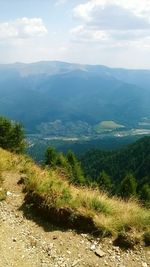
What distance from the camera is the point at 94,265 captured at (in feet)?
38.6

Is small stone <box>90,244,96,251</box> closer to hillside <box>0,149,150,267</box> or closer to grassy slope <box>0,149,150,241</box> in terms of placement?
hillside <box>0,149,150,267</box>

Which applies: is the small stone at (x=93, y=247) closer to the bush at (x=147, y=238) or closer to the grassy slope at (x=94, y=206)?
the grassy slope at (x=94, y=206)

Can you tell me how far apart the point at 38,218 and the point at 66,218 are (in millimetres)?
1188

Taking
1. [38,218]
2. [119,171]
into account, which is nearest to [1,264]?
[38,218]

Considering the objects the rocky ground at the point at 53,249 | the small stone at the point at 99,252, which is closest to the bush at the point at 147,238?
the rocky ground at the point at 53,249

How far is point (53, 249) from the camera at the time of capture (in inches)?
492

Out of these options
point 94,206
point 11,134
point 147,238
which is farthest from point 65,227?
point 11,134

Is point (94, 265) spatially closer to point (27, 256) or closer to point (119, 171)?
point (27, 256)

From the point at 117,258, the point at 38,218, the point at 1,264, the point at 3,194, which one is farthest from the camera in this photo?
the point at 3,194

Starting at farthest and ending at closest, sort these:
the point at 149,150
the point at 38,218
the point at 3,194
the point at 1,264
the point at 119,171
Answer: the point at 149,150
the point at 119,171
the point at 3,194
the point at 38,218
the point at 1,264

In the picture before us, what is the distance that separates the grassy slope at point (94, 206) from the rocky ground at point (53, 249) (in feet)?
2.13

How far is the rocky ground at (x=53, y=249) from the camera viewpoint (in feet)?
38.9

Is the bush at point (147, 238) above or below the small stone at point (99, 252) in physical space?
above

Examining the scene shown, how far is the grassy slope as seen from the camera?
526 inches
